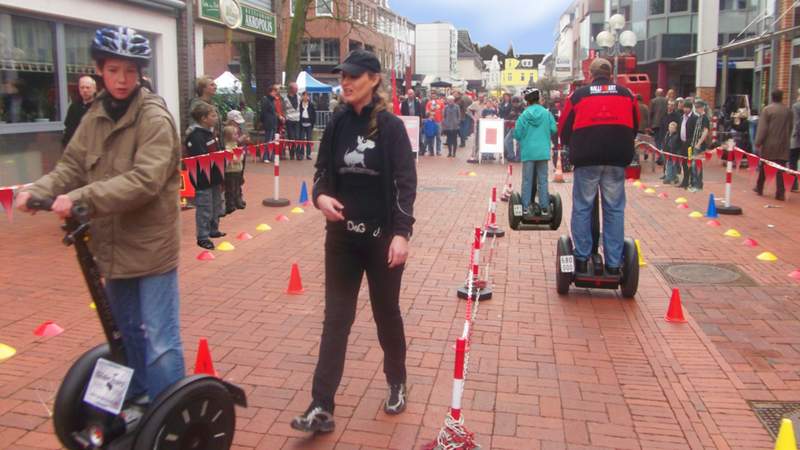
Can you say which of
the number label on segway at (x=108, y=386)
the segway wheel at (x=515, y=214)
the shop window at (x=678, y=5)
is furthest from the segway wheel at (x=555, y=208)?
the shop window at (x=678, y=5)

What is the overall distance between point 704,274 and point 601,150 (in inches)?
89.2

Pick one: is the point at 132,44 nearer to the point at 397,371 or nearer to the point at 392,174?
the point at 392,174

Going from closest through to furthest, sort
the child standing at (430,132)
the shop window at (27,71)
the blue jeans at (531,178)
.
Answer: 1. the blue jeans at (531,178)
2. the shop window at (27,71)
3. the child standing at (430,132)

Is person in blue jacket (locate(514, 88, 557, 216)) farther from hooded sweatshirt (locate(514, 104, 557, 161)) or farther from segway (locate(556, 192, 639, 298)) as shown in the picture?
segway (locate(556, 192, 639, 298))

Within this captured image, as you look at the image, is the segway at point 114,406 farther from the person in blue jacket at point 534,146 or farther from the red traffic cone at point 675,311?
the person in blue jacket at point 534,146

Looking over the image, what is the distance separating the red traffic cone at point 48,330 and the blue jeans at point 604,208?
430 cm

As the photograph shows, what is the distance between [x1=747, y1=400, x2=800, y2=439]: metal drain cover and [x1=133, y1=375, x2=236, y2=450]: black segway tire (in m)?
2.94

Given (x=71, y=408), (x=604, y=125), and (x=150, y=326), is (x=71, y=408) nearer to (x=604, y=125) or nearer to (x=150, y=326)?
(x=150, y=326)

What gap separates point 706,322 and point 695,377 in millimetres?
1355

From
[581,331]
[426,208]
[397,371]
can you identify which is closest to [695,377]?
[581,331]

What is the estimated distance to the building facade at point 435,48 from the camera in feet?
317

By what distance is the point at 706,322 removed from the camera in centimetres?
644

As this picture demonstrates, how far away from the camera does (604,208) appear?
Answer: 6.96 meters

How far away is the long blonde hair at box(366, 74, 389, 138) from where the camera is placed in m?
4.07
